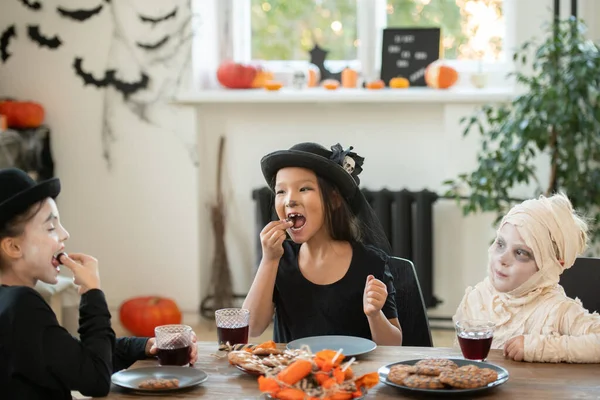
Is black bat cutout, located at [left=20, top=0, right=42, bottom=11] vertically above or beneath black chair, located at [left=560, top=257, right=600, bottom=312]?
above

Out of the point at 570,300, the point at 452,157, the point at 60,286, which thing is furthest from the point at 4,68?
the point at 570,300

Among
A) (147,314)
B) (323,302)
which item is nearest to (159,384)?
(323,302)

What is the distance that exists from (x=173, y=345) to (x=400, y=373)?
50cm

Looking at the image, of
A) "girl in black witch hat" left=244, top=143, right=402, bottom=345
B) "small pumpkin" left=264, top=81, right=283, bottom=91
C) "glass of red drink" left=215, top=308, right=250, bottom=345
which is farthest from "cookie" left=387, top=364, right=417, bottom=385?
"small pumpkin" left=264, top=81, right=283, bottom=91

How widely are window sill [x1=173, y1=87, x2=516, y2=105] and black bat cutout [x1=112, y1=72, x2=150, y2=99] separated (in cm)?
18

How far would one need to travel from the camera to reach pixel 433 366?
1.82 metres

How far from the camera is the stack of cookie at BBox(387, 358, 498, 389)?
5.73 ft

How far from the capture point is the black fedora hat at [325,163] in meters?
2.39

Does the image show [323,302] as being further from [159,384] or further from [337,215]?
[159,384]

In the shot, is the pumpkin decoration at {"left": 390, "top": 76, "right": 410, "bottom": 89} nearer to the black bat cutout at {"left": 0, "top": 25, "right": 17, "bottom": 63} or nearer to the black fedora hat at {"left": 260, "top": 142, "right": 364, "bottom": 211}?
the black bat cutout at {"left": 0, "top": 25, "right": 17, "bottom": 63}

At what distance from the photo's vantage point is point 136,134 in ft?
15.8

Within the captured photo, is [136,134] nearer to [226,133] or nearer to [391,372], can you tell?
[226,133]

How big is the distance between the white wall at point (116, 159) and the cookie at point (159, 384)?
3054 millimetres

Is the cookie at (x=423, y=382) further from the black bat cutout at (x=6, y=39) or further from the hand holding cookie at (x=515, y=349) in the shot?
the black bat cutout at (x=6, y=39)
